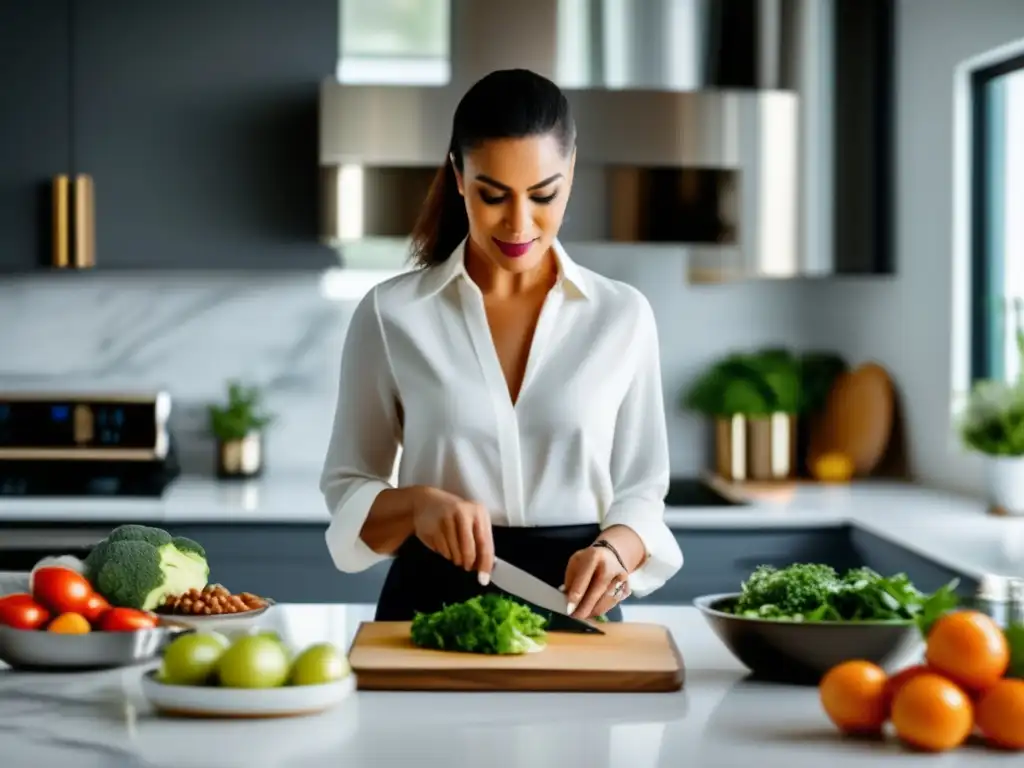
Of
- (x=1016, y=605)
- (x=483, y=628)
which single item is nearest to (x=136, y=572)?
(x=483, y=628)

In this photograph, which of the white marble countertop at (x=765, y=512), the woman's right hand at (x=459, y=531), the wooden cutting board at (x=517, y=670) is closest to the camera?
the wooden cutting board at (x=517, y=670)

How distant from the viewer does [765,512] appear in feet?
11.0

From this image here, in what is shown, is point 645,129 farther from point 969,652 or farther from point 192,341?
point 969,652

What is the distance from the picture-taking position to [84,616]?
5.53 feet

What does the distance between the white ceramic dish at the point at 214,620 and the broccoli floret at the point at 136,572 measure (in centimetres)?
3

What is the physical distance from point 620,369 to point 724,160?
5.70ft

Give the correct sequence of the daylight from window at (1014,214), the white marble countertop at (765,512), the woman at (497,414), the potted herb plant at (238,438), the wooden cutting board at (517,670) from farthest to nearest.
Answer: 1. the potted herb plant at (238,438)
2. the daylight from window at (1014,214)
3. the white marble countertop at (765,512)
4. the woman at (497,414)
5. the wooden cutting board at (517,670)

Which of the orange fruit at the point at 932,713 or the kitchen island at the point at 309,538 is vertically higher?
the orange fruit at the point at 932,713

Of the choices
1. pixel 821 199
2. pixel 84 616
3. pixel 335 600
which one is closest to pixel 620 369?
pixel 84 616

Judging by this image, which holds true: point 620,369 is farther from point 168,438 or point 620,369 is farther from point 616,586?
point 168,438

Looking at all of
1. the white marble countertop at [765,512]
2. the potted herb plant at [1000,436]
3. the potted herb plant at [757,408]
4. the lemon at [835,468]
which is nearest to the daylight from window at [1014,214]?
the potted herb plant at [1000,436]

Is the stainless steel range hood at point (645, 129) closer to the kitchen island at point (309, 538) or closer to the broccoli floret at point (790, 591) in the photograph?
the kitchen island at point (309, 538)

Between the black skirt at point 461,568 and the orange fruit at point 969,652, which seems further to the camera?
the black skirt at point 461,568

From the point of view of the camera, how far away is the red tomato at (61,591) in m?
1.68
